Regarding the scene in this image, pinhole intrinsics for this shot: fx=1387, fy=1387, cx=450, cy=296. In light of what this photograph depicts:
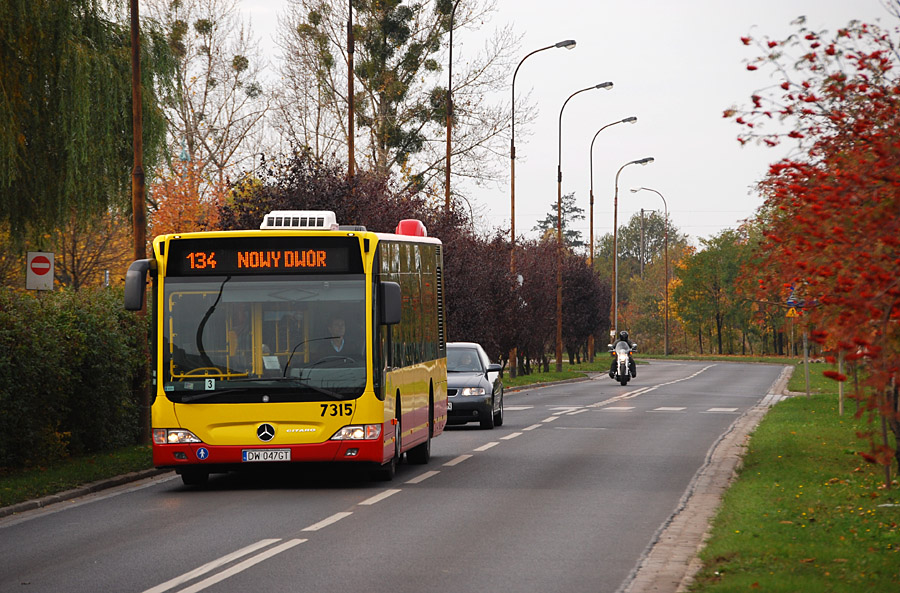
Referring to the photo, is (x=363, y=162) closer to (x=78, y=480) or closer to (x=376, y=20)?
(x=376, y=20)

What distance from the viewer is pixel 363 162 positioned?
187 ft

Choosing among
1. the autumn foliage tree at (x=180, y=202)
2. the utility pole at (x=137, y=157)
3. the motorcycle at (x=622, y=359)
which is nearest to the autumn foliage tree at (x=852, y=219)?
the utility pole at (x=137, y=157)

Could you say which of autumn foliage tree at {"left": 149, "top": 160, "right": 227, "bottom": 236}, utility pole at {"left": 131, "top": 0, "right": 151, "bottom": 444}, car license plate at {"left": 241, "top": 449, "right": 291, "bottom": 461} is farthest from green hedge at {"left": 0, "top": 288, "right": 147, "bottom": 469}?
autumn foliage tree at {"left": 149, "top": 160, "right": 227, "bottom": 236}

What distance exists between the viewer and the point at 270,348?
1509 cm

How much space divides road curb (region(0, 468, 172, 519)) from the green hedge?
126 centimetres

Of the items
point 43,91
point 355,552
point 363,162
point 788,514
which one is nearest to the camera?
point 355,552

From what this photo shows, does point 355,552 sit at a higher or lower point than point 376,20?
lower

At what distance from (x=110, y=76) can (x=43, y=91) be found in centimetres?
168

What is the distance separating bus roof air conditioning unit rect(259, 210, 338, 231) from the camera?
16359 mm

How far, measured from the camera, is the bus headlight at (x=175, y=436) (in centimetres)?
1504

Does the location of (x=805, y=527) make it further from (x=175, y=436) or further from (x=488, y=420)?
(x=488, y=420)

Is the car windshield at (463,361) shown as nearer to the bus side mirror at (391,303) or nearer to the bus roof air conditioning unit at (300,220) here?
the bus roof air conditioning unit at (300,220)

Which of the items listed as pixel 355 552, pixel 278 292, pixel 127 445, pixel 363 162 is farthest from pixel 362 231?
pixel 363 162

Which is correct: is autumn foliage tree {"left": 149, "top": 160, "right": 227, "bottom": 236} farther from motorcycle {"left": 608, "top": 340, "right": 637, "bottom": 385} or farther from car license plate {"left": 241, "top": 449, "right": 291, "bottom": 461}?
car license plate {"left": 241, "top": 449, "right": 291, "bottom": 461}
